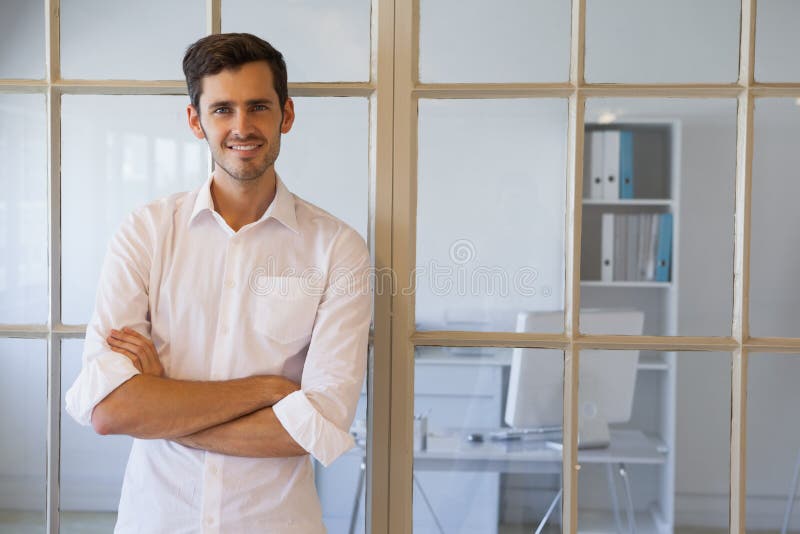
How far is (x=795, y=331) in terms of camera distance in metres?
1.87

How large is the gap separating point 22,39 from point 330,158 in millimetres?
808

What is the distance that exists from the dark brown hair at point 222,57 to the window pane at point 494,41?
0.40m

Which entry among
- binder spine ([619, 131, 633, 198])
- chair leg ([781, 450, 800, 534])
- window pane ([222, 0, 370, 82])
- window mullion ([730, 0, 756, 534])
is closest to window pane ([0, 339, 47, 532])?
window pane ([222, 0, 370, 82])

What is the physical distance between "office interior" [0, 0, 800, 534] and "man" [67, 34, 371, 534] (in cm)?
24

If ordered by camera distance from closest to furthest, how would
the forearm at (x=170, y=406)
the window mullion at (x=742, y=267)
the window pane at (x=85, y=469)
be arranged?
the forearm at (x=170, y=406) → the window mullion at (x=742, y=267) → the window pane at (x=85, y=469)

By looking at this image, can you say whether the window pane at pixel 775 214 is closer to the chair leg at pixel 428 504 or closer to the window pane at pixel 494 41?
the window pane at pixel 494 41

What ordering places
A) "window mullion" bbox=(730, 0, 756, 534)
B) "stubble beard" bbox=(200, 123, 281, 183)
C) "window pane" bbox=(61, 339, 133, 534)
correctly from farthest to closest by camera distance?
1. "window pane" bbox=(61, 339, 133, 534)
2. "window mullion" bbox=(730, 0, 756, 534)
3. "stubble beard" bbox=(200, 123, 281, 183)

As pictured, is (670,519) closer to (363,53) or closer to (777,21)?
(777,21)

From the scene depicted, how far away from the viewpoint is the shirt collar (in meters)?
1.68

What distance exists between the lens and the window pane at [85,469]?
1935 mm

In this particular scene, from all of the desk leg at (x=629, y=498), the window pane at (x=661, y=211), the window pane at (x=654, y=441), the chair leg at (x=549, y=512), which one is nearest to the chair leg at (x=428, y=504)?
the chair leg at (x=549, y=512)

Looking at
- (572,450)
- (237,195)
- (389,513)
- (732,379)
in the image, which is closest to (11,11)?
(237,195)

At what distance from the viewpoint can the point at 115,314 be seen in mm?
1573

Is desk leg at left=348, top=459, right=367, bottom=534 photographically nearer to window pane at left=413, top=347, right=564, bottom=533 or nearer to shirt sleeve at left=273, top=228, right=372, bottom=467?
window pane at left=413, top=347, right=564, bottom=533
